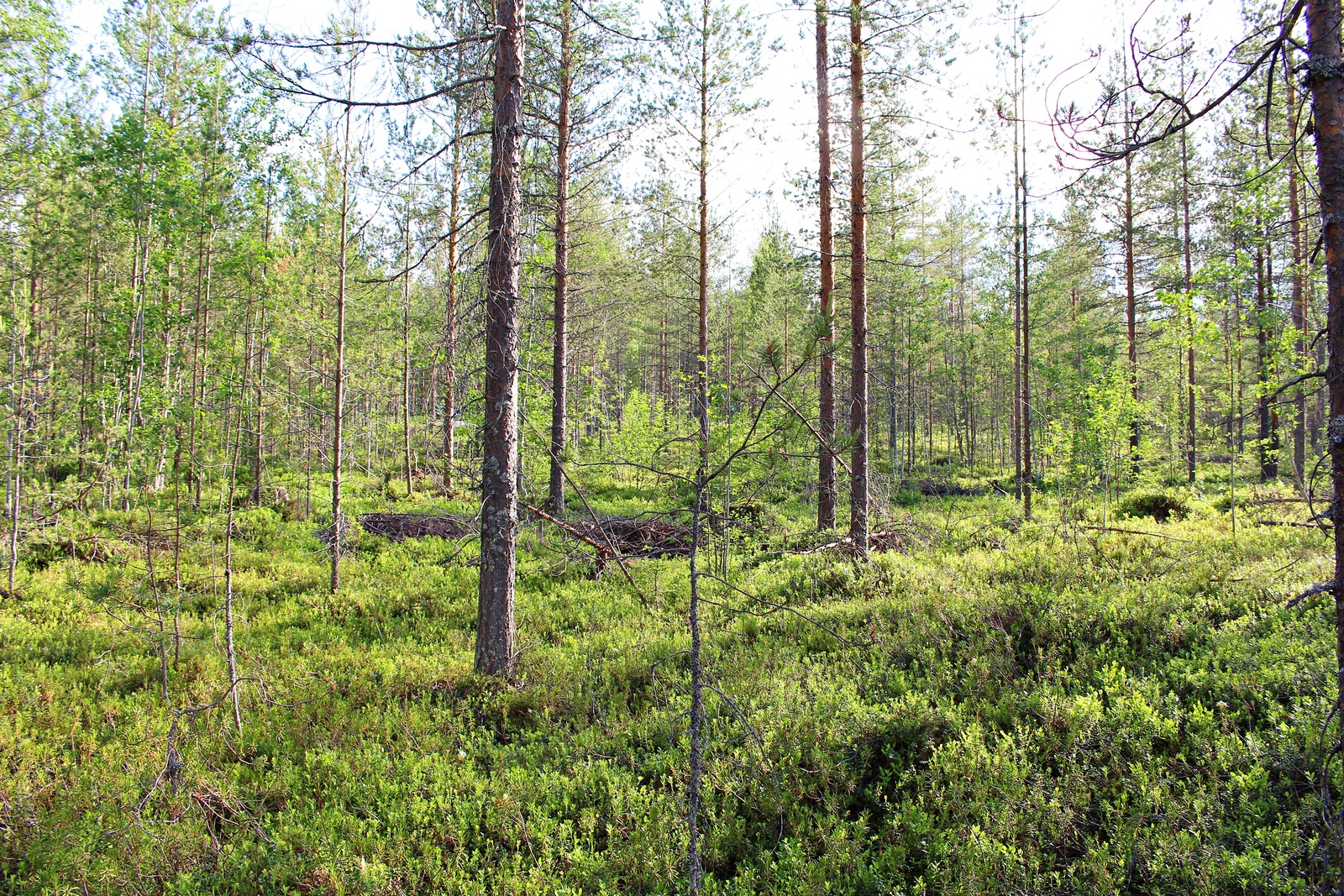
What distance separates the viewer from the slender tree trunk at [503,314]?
243 inches

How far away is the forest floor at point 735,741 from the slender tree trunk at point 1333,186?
1628 millimetres

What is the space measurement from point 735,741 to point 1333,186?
5029 millimetres

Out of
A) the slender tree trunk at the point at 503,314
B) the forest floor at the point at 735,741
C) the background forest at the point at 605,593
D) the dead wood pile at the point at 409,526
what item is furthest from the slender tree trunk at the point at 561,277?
the slender tree trunk at the point at 503,314

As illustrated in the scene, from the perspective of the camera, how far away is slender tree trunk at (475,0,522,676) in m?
6.16

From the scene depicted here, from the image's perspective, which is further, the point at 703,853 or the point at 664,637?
the point at 664,637

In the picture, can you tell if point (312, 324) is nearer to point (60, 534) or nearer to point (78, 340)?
point (60, 534)

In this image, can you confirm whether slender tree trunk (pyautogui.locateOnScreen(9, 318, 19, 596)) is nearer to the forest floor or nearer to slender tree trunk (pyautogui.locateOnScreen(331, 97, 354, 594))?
the forest floor

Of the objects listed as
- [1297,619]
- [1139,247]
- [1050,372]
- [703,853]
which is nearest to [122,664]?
[703,853]

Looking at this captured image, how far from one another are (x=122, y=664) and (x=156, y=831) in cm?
409

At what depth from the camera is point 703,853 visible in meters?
4.09

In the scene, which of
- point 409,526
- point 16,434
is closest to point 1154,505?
point 409,526

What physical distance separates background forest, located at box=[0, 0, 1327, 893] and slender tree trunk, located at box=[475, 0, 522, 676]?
11cm

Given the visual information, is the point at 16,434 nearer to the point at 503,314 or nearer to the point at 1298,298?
the point at 503,314

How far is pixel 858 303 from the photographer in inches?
380
